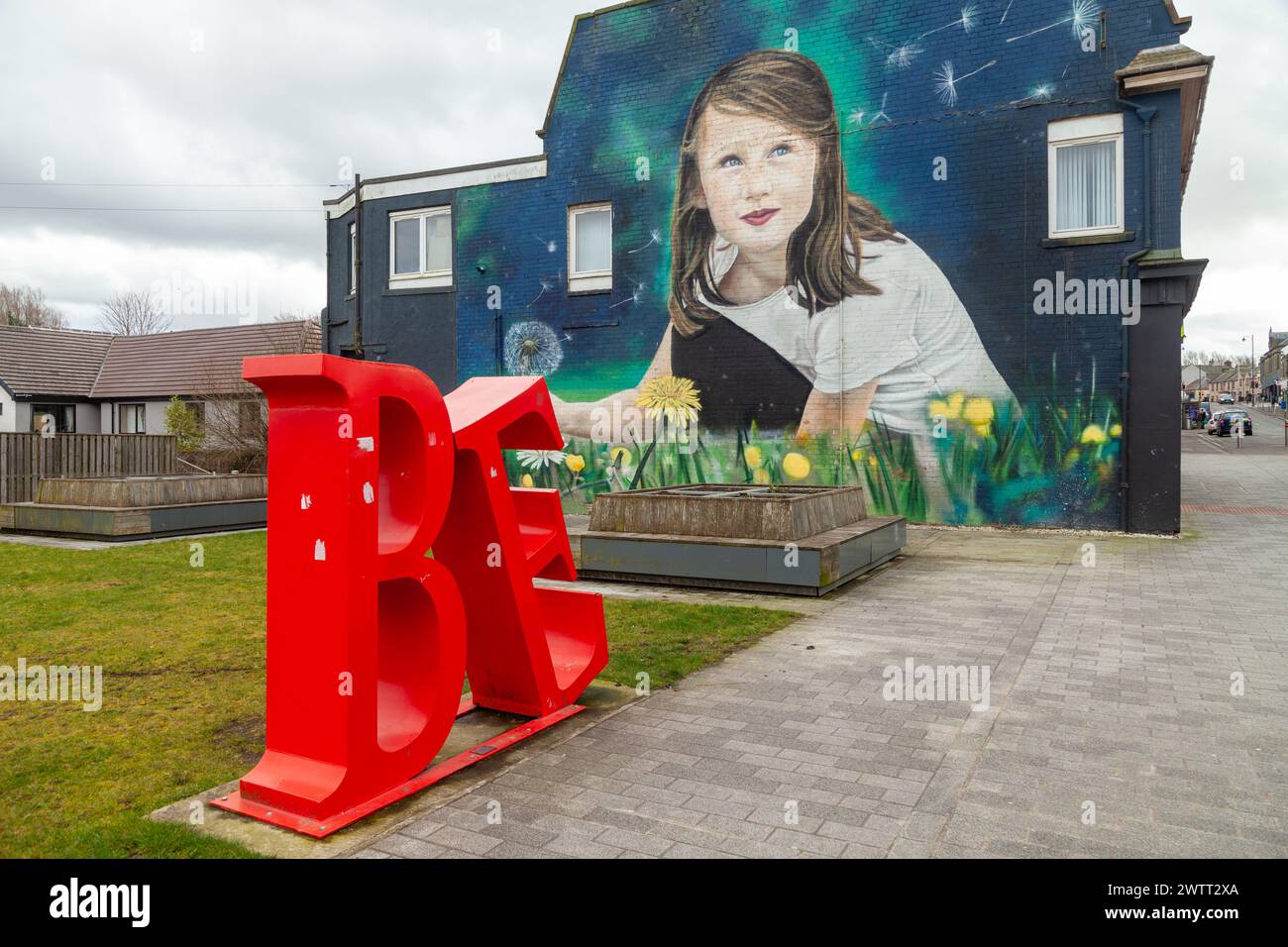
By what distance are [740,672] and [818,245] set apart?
11.5 m

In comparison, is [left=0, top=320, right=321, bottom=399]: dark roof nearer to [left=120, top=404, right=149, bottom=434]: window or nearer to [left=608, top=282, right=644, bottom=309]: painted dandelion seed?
[left=120, top=404, right=149, bottom=434]: window

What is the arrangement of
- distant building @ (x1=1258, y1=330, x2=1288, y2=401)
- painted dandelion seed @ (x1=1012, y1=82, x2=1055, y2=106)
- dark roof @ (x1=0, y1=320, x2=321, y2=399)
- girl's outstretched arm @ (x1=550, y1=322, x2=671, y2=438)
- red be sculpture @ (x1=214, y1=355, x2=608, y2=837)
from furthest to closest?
1. distant building @ (x1=1258, y1=330, x2=1288, y2=401)
2. dark roof @ (x1=0, y1=320, x2=321, y2=399)
3. girl's outstretched arm @ (x1=550, y1=322, x2=671, y2=438)
4. painted dandelion seed @ (x1=1012, y1=82, x2=1055, y2=106)
5. red be sculpture @ (x1=214, y1=355, x2=608, y2=837)

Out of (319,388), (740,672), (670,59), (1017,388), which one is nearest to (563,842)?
(319,388)

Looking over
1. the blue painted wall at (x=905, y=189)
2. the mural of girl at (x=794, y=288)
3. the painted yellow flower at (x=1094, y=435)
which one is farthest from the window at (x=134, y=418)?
the painted yellow flower at (x=1094, y=435)

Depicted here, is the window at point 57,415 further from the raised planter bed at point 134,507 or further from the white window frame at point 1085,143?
the white window frame at point 1085,143

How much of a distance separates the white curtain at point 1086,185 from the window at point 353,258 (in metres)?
15.2

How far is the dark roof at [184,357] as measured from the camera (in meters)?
35.7

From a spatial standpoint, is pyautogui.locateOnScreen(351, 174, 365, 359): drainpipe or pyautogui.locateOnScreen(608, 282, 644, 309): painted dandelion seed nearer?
pyautogui.locateOnScreen(608, 282, 644, 309): painted dandelion seed

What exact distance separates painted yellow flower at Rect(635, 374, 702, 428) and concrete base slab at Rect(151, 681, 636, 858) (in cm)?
1243

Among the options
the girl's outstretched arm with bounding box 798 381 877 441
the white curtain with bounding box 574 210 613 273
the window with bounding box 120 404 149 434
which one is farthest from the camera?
the window with bounding box 120 404 149 434

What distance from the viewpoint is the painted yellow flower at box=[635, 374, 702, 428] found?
58.2 ft

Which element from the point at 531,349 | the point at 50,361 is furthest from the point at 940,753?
the point at 50,361

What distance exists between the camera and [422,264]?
830 inches

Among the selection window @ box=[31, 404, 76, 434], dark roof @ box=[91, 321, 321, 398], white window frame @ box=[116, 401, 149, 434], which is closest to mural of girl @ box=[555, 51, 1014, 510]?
dark roof @ box=[91, 321, 321, 398]
